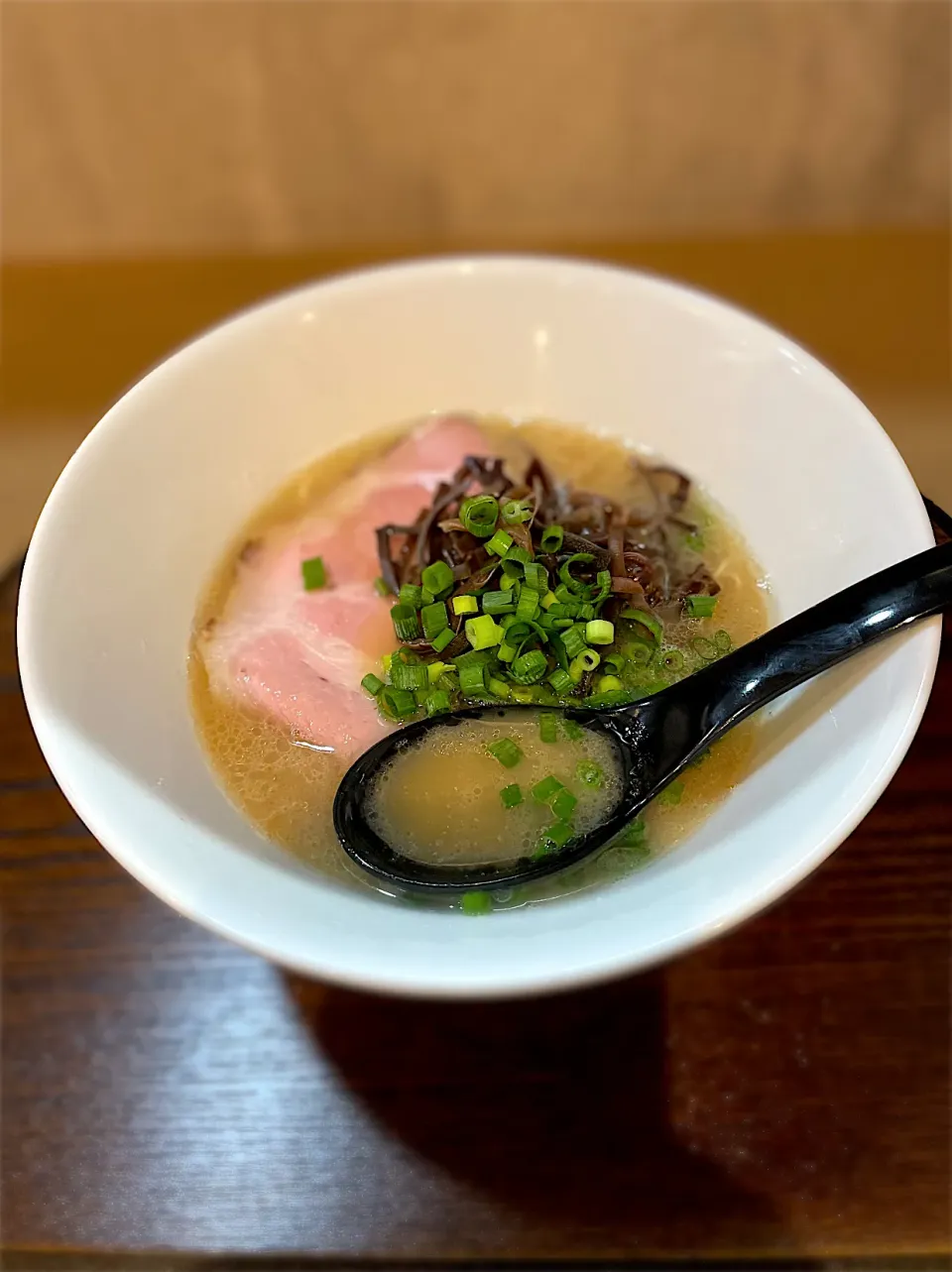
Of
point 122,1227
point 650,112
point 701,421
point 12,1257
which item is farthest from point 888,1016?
point 650,112

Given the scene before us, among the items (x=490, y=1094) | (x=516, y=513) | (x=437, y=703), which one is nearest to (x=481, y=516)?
(x=516, y=513)

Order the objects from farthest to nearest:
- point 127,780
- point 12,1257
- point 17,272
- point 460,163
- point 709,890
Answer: point 17,272 < point 460,163 < point 12,1257 < point 127,780 < point 709,890

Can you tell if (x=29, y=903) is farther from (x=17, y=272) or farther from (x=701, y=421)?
(x=17, y=272)

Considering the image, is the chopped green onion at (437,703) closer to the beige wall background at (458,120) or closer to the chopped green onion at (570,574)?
the chopped green onion at (570,574)

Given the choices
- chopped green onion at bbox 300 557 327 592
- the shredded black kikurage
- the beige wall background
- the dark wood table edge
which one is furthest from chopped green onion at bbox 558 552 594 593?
the beige wall background

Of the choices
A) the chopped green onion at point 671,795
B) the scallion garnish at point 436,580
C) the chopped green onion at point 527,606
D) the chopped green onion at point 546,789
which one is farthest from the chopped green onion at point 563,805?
the scallion garnish at point 436,580

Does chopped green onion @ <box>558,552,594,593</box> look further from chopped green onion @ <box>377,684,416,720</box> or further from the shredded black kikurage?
chopped green onion @ <box>377,684,416,720</box>
